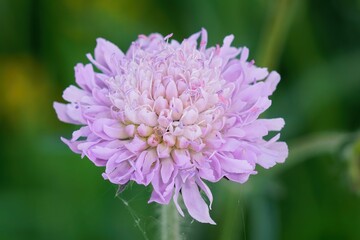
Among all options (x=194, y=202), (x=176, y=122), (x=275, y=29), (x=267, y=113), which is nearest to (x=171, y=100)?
(x=176, y=122)

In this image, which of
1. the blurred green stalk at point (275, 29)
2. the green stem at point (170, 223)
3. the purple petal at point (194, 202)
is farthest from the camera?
the blurred green stalk at point (275, 29)

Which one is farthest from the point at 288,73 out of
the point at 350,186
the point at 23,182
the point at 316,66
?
the point at 23,182

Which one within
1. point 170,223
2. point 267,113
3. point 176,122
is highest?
point 267,113

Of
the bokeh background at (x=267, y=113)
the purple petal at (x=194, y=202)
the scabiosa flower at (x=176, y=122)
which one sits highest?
the bokeh background at (x=267, y=113)

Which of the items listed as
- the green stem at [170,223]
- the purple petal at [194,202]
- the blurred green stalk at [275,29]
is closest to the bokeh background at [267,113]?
the blurred green stalk at [275,29]

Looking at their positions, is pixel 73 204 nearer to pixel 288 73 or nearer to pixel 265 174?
pixel 265 174

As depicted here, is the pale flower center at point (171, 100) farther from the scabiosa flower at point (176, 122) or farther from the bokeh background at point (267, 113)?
the bokeh background at point (267, 113)

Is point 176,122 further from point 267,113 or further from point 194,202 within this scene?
point 267,113
